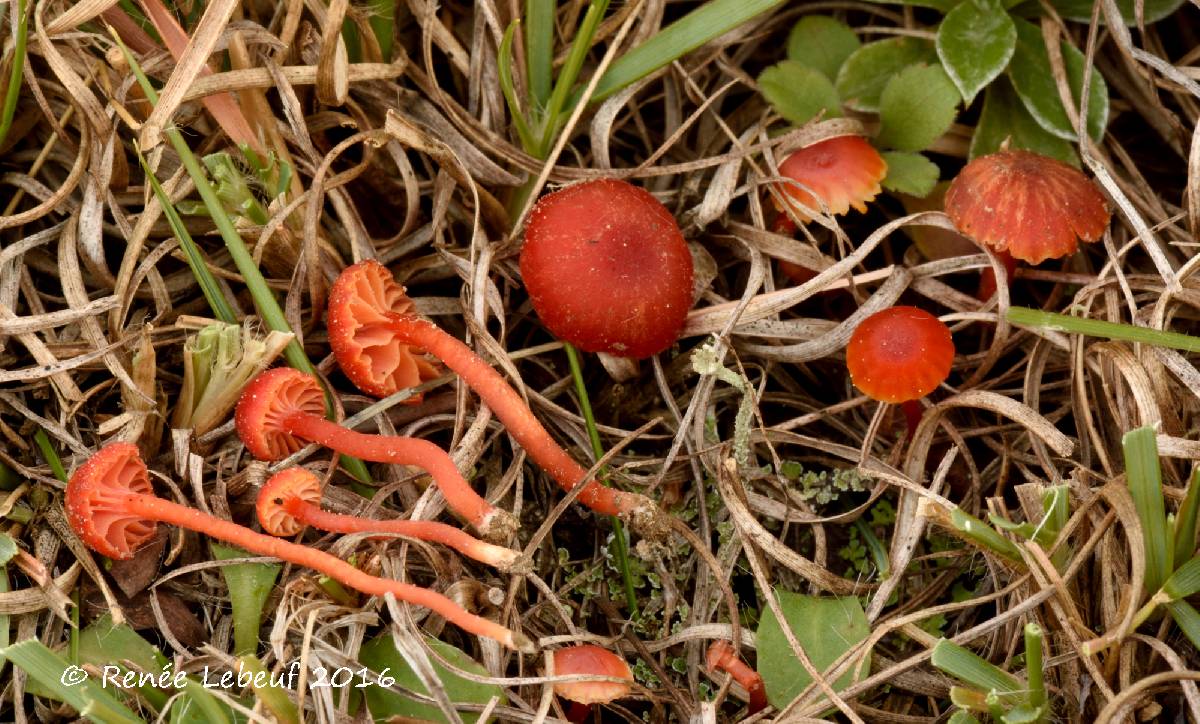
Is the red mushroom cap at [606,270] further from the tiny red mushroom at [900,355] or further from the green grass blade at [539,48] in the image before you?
the tiny red mushroom at [900,355]

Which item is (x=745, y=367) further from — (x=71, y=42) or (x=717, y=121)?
(x=71, y=42)

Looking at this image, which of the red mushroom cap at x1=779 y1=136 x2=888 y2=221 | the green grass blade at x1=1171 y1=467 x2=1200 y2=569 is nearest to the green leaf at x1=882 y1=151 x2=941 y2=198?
the red mushroom cap at x1=779 y1=136 x2=888 y2=221

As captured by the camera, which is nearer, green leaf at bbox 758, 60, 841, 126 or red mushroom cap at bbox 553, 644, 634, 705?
red mushroom cap at bbox 553, 644, 634, 705

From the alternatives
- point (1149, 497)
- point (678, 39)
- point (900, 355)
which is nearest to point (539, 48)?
point (678, 39)

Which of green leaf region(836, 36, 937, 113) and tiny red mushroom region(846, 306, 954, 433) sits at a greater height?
green leaf region(836, 36, 937, 113)

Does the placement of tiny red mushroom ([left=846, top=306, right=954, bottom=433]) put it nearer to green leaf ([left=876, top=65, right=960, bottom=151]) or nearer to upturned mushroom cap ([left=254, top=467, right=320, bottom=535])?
green leaf ([left=876, top=65, right=960, bottom=151])

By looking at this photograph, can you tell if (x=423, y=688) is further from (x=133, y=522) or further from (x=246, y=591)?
(x=133, y=522)
